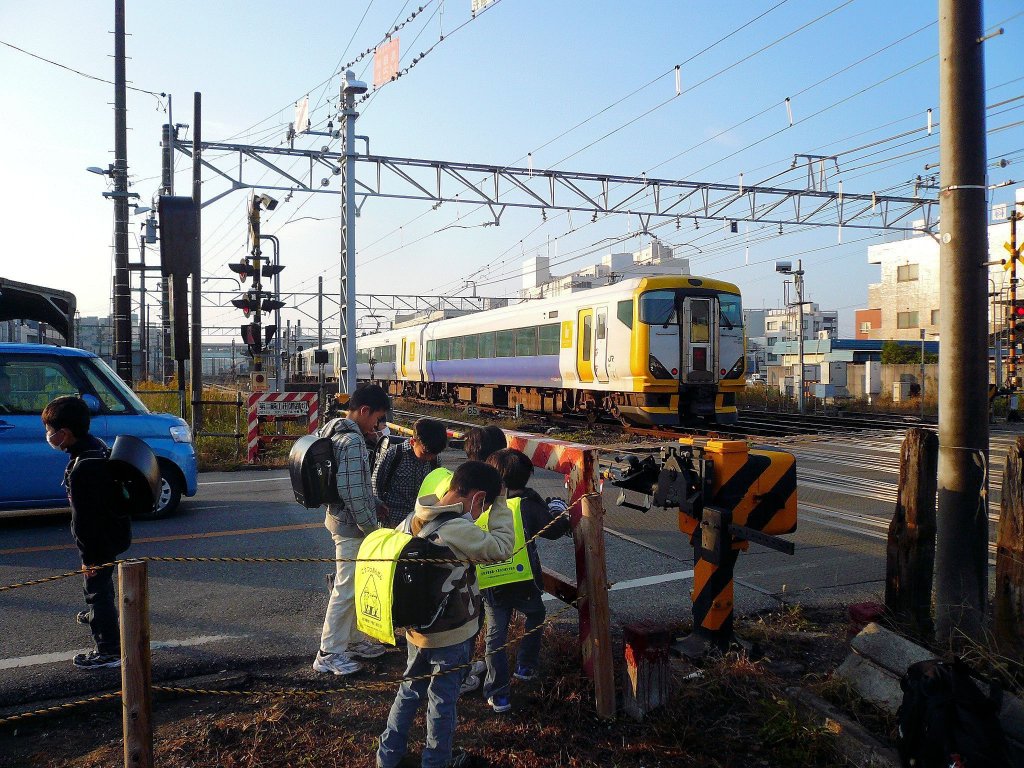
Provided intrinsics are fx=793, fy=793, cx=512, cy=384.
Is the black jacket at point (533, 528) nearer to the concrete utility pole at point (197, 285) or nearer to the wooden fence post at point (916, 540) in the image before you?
the wooden fence post at point (916, 540)

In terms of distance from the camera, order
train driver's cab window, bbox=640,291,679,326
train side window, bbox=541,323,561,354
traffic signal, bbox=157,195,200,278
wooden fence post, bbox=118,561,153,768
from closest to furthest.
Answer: wooden fence post, bbox=118,561,153,768, traffic signal, bbox=157,195,200,278, train driver's cab window, bbox=640,291,679,326, train side window, bbox=541,323,561,354

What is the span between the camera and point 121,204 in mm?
14086

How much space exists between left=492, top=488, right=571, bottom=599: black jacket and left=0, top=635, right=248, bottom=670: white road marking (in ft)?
6.23

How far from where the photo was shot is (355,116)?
15.0 metres

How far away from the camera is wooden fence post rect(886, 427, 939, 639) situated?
412 cm

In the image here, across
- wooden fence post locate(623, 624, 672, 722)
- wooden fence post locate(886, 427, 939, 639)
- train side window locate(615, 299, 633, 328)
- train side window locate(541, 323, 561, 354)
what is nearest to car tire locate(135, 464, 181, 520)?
wooden fence post locate(623, 624, 672, 722)

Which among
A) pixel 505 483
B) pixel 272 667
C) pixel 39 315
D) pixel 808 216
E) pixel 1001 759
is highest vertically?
pixel 808 216

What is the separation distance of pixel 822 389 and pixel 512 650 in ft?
→ 88.2

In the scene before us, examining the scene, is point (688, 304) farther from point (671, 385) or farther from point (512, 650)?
point (512, 650)

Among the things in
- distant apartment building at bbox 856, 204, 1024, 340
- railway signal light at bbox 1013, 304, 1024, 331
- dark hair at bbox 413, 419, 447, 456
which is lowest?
dark hair at bbox 413, 419, 447, 456

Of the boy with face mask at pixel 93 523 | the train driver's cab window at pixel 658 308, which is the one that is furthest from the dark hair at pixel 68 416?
the train driver's cab window at pixel 658 308

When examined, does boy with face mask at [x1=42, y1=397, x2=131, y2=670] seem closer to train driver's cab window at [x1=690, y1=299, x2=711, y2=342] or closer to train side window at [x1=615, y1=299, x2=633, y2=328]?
train side window at [x1=615, y1=299, x2=633, y2=328]

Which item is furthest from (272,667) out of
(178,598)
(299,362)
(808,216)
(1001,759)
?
(299,362)

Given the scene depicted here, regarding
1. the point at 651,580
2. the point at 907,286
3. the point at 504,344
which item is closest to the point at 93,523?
the point at 651,580
